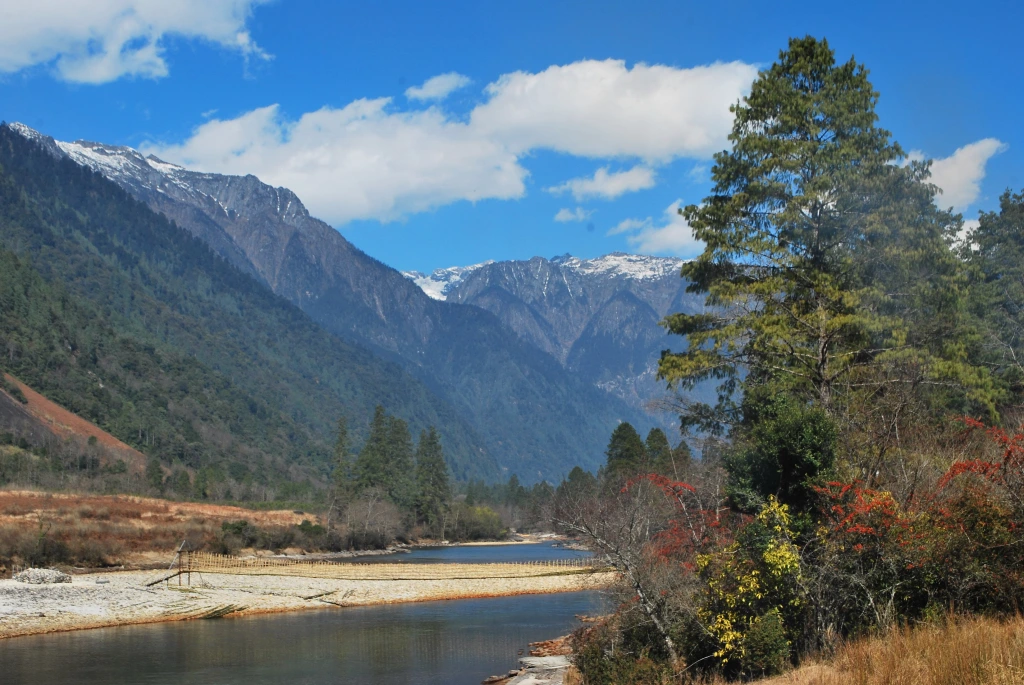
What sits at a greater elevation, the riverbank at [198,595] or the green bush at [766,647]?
the green bush at [766,647]

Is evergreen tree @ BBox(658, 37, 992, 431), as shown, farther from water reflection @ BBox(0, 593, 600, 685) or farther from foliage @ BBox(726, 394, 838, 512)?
water reflection @ BBox(0, 593, 600, 685)

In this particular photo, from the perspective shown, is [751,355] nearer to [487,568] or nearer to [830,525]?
[830,525]

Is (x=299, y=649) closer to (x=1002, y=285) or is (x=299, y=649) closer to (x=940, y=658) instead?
(x=940, y=658)

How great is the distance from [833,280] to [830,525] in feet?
33.5

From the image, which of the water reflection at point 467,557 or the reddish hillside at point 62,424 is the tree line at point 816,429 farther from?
the reddish hillside at point 62,424

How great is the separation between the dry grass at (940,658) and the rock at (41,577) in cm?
4097

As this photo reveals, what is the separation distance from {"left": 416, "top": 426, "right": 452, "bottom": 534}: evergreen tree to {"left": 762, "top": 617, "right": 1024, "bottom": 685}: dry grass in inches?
4842

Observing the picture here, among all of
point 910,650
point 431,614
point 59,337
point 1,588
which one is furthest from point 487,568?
point 59,337

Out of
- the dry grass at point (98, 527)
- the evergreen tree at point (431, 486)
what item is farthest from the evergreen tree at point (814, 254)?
the evergreen tree at point (431, 486)

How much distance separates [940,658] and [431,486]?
130 metres

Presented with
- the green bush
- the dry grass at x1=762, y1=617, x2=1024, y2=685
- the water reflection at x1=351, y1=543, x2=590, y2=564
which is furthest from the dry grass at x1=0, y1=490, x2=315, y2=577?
the dry grass at x1=762, y1=617, x2=1024, y2=685

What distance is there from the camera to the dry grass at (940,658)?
11.3 m

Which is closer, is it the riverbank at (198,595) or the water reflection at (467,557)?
the riverbank at (198,595)

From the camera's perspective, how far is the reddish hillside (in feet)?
465
